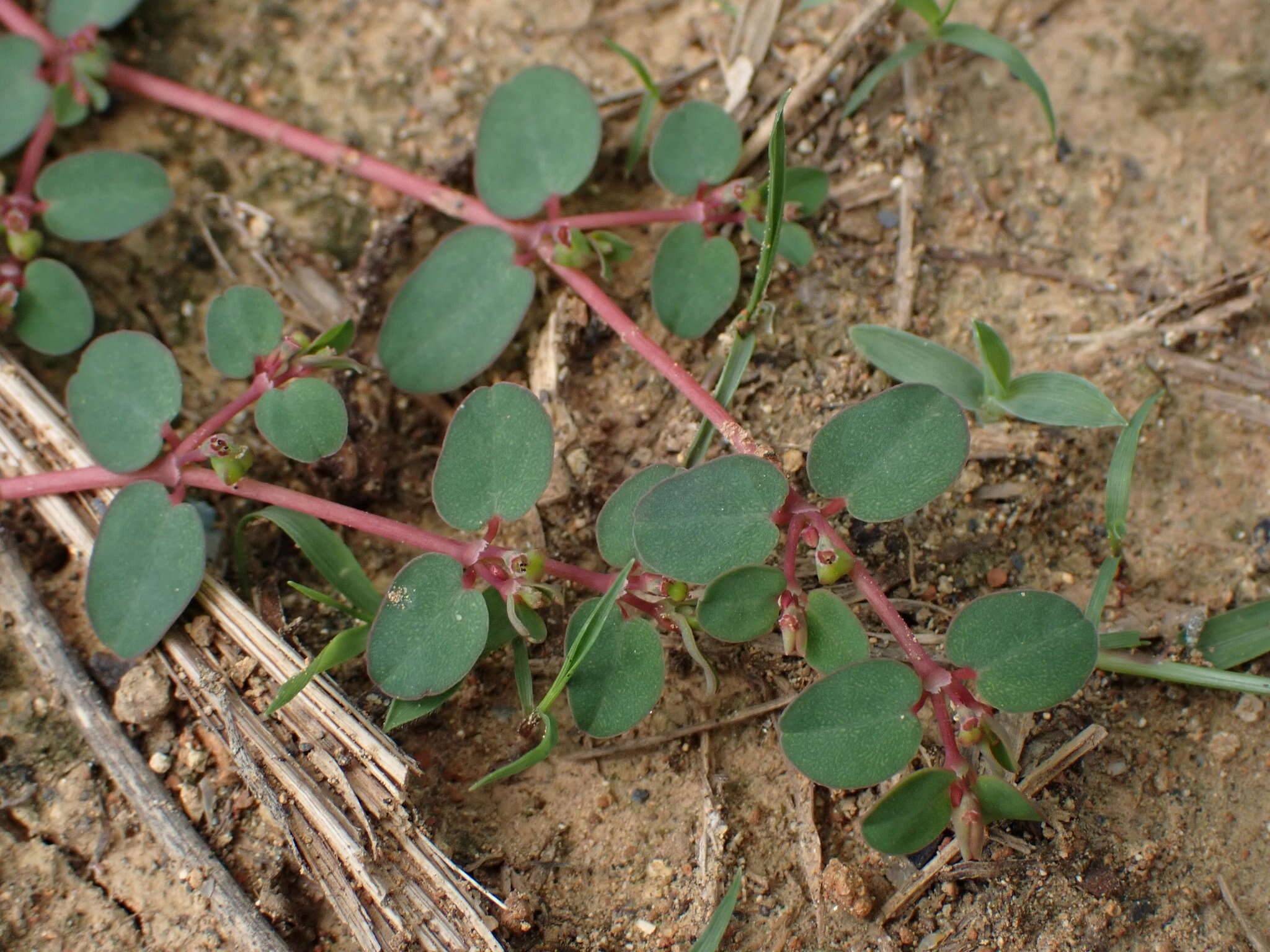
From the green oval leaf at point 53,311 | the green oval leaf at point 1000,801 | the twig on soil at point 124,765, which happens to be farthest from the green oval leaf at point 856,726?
the green oval leaf at point 53,311

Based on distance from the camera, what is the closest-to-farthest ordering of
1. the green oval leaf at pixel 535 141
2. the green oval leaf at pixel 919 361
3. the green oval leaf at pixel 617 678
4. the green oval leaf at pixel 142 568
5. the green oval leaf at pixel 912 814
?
the green oval leaf at pixel 912 814, the green oval leaf at pixel 617 678, the green oval leaf at pixel 142 568, the green oval leaf at pixel 919 361, the green oval leaf at pixel 535 141

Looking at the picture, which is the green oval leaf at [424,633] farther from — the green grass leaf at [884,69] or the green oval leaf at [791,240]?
the green grass leaf at [884,69]

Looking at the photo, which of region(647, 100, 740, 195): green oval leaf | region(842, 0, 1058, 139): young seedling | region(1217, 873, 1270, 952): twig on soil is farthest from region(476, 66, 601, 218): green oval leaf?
region(1217, 873, 1270, 952): twig on soil

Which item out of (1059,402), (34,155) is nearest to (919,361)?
(1059,402)

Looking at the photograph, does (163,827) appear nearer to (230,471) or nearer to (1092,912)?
(230,471)

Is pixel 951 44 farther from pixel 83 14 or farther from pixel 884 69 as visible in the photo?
pixel 83 14

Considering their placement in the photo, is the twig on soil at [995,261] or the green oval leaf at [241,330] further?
the twig on soil at [995,261]
